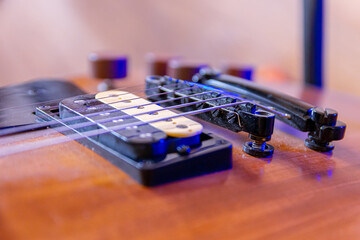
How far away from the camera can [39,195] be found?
427mm

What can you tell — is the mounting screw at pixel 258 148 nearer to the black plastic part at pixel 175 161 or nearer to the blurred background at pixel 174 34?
the black plastic part at pixel 175 161

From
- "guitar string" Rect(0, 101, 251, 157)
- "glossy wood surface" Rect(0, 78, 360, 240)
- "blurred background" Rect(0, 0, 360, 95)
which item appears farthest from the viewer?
"blurred background" Rect(0, 0, 360, 95)

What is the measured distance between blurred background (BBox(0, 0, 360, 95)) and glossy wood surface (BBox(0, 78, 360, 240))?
1985 millimetres

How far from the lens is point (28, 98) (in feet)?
2.60

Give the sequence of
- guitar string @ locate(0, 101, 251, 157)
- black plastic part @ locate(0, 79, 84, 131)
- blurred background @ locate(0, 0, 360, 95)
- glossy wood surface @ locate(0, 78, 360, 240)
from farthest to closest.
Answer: blurred background @ locate(0, 0, 360, 95) < black plastic part @ locate(0, 79, 84, 131) < guitar string @ locate(0, 101, 251, 157) < glossy wood surface @ locate(0, 78, 360, 240)

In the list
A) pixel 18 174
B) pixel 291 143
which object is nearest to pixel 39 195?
pixel 18 174

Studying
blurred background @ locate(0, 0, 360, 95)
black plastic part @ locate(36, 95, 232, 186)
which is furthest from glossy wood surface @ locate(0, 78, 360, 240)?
blurred background @ locate(0, 0, 360, 95)

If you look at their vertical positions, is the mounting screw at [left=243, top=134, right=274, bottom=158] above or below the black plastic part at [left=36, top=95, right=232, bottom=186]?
below

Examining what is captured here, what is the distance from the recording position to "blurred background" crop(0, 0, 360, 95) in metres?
2.43

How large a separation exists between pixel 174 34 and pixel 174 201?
8.72ft

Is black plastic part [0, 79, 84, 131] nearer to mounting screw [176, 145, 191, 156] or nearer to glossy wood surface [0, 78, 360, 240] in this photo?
glossy wood surface [0, 78, 360, 240]

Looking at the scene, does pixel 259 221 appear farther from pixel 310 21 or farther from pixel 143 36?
pixel 143 36

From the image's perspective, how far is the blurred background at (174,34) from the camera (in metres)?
2.43

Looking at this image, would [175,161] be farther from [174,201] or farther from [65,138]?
[65,138]
